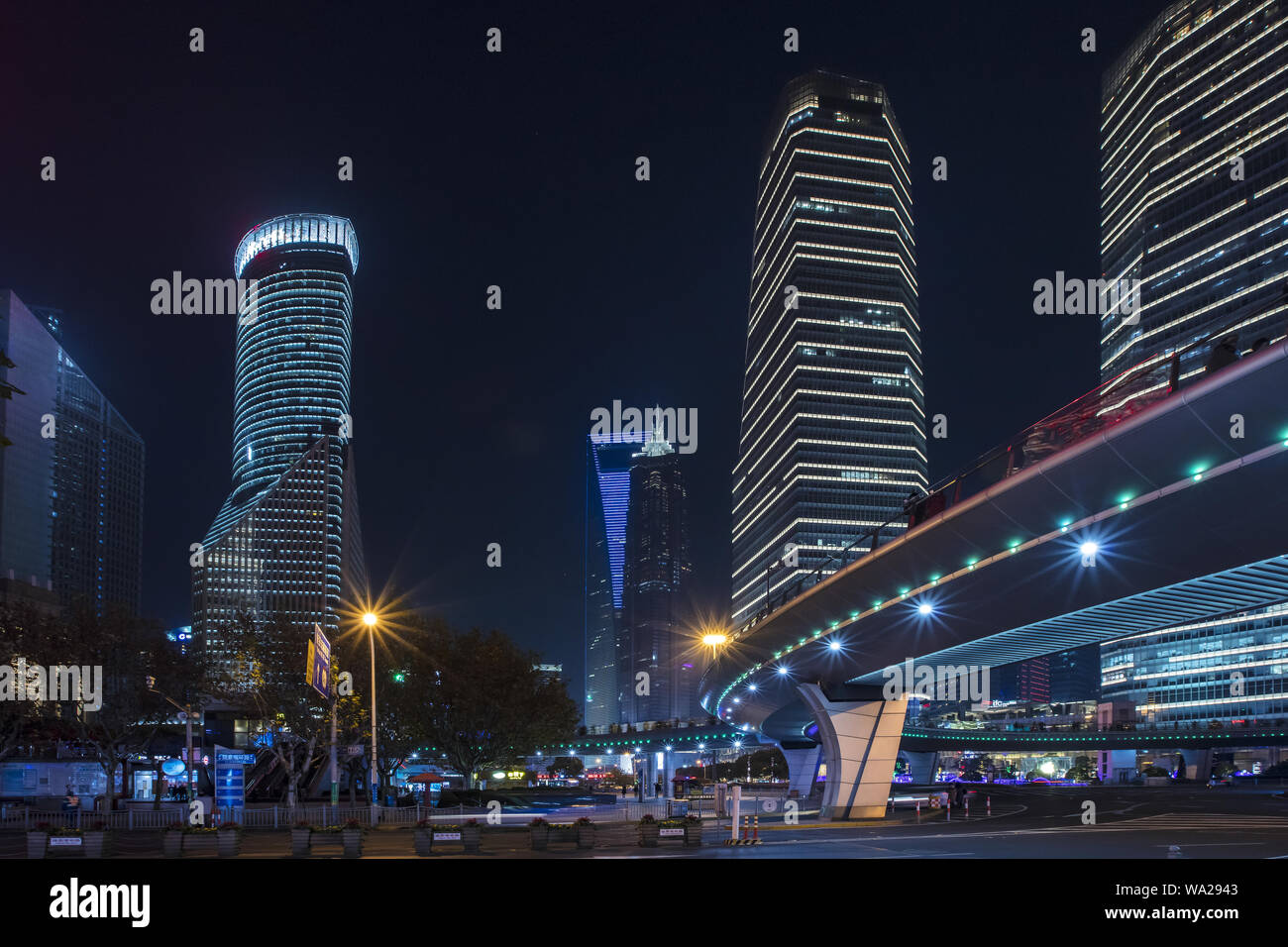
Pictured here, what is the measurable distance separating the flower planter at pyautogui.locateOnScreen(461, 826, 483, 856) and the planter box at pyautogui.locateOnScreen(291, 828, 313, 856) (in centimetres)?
501

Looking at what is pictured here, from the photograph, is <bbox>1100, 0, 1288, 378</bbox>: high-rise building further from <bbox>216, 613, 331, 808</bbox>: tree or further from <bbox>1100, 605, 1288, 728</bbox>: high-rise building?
<bbox>216, 613, 331, 808</bbox>: tree

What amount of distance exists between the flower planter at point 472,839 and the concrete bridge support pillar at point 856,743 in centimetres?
2669

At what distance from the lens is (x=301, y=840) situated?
3550cm

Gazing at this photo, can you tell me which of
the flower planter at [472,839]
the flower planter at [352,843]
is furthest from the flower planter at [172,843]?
the flower planter at [472,839]

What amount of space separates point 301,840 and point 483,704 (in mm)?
39882

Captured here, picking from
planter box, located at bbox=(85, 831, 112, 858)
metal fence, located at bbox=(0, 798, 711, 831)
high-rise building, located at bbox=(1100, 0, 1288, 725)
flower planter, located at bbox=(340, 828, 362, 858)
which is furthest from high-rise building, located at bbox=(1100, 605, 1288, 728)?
planter box, located at bbox=(85, 831, 112, 858)

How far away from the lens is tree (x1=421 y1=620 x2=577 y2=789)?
75188 mm

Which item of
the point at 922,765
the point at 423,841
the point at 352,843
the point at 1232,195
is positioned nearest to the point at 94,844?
the point at 352,843

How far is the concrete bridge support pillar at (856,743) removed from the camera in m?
57.3

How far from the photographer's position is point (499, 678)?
76188 mm

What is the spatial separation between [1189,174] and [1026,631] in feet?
611
